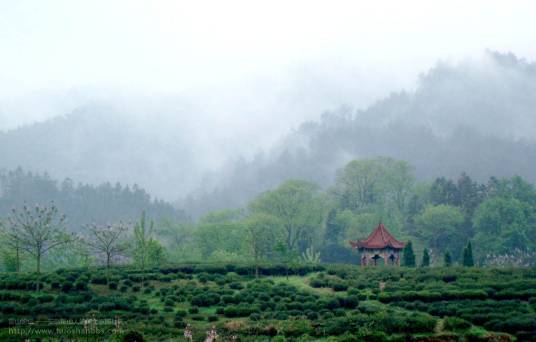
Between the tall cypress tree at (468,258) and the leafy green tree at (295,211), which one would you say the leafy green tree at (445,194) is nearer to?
the leafy green tree at (295,211)

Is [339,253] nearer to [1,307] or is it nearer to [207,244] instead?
[207,244]

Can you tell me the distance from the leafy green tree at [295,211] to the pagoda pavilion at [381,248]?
31.2m

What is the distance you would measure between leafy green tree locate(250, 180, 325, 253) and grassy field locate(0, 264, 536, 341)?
42.5 metres

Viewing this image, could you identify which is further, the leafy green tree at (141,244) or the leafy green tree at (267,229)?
the leafy green tree at (267,229)

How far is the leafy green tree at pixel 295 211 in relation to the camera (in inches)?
4001

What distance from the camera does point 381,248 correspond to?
6875 cm

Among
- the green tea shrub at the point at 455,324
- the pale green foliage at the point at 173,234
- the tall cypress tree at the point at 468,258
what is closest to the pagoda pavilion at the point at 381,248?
the tall cypress tree at the point at 468,258

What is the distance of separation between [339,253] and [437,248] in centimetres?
1629

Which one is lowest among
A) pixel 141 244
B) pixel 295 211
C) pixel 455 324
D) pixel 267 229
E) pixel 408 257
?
pixel 455 324

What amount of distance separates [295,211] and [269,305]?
61154 mm

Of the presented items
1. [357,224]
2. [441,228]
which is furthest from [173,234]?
[441,228]

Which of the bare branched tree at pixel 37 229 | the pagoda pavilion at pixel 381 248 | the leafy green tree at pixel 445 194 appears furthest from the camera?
the leafy green tree at pixel 445 194

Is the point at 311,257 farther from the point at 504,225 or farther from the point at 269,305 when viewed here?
the point at 269,305

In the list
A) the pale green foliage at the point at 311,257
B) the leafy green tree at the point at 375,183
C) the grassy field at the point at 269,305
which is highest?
the leafy green tree at the point at 375,183
